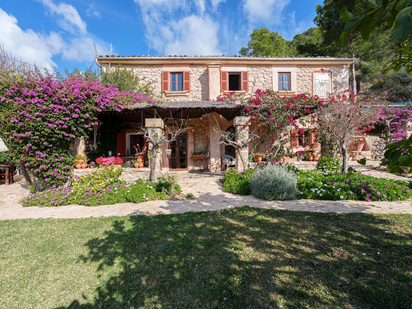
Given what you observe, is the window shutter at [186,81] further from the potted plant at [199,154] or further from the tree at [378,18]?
the tree at [378,18]

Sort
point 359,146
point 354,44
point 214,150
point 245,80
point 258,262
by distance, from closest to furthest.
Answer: point 258,262, point 214,150, point 245,80, point 359,146, point 354,44

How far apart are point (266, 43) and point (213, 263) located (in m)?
22.1

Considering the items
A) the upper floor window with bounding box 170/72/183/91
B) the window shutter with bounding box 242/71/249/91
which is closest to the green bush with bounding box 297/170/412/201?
the window shutter with bounding box 242/71/249/91

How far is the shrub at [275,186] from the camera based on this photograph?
510cm

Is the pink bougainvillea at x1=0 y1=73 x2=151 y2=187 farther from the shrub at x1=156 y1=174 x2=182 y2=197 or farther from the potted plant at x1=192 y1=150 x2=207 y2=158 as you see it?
the potted plant at x1=192 y1=150 x2=207 y2=158

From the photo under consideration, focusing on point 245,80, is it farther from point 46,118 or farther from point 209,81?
point 46,118

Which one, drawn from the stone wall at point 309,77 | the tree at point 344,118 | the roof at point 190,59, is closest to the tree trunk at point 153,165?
the roof at point 190,59

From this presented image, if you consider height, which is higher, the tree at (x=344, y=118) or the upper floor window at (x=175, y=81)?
the upper floor window at (x=175, y=81)

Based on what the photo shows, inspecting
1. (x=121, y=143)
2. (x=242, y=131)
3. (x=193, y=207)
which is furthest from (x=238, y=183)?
(x=121, y=143)

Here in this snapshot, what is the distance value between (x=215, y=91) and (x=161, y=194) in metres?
6.56

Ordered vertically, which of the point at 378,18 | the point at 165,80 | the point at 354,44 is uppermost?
the point at 354,44

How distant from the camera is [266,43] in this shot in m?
19.3

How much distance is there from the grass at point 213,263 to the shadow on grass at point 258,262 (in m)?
0.01

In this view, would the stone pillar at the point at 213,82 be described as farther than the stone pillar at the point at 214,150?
Yes
